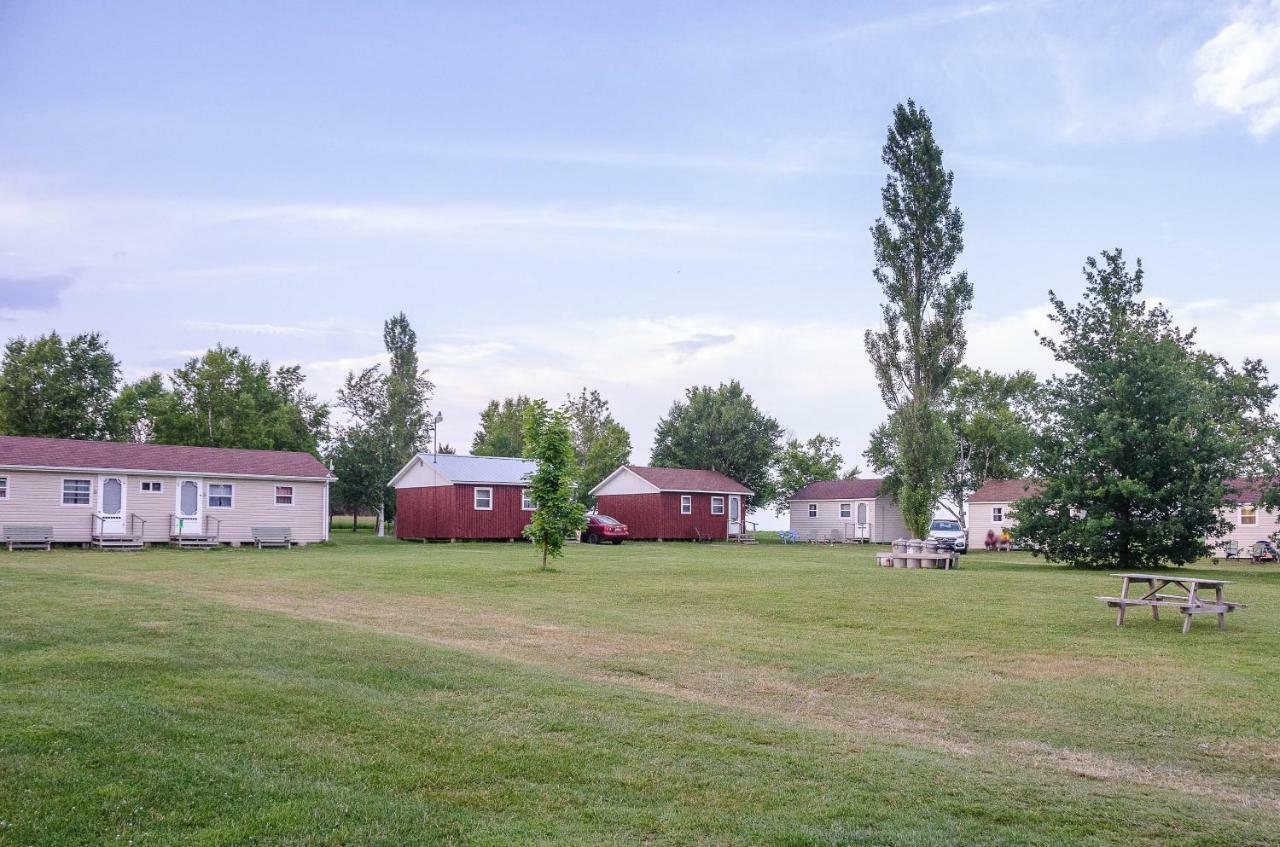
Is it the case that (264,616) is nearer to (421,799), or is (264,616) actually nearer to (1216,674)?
(421,799)

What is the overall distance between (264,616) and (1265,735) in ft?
38.7

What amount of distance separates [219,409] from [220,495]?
75.3 feet

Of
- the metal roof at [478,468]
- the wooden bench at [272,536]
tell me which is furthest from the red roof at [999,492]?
the wooden bench at [272,536]

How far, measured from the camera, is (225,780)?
19.9ft

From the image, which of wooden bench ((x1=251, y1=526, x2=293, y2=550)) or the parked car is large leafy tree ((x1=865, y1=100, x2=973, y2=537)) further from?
wooden bench ((x1=251, y1=526, x2=293, y2=550))

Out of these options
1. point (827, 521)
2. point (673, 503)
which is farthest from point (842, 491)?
point (673, 503)

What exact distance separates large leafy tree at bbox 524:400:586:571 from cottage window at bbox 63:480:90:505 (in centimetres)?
1815

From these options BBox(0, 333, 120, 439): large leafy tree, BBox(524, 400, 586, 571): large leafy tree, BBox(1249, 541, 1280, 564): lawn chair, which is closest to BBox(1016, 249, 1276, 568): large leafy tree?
BBox(1249, 541, 1280, 564): lawn chair

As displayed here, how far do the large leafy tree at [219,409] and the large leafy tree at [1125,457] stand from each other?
138ft

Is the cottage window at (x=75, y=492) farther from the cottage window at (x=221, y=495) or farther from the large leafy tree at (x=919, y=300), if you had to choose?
the large leafy tree at (x=919, y=300)

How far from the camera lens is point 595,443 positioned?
231 ft

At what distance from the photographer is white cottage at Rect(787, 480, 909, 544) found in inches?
2144

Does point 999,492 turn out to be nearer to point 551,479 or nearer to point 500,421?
point 551,479

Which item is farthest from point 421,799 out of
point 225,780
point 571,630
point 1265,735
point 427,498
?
point 427,498
